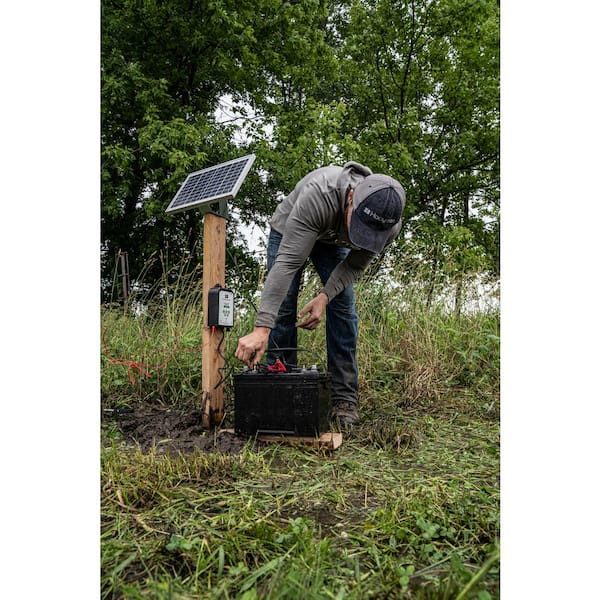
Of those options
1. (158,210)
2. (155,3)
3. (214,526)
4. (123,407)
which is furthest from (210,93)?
(214,526)

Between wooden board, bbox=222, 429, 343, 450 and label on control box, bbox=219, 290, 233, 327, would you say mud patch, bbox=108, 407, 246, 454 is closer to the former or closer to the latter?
wooden board, bbox=222, 429, 343, 450

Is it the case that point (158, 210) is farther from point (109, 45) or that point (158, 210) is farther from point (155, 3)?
point (155, 3)

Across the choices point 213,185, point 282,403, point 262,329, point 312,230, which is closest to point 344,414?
point 282,403

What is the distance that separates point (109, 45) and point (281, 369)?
874cm

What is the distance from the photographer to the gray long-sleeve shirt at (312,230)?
2.42 meters

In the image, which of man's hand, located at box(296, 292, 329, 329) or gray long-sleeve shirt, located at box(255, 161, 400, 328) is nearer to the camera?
gray long-sleeve shirt, located at box(255, 161, 400, 328)

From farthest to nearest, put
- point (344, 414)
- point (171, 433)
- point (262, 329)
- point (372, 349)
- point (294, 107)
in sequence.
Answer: point (294, 107) → point (372, 349) → point (344, 414) → point (171, 433) → point (262, 329)

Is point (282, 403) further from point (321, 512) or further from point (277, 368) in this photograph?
point (321, 512)

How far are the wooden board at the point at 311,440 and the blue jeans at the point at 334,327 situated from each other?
0.44 metres

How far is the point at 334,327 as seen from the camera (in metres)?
2.95

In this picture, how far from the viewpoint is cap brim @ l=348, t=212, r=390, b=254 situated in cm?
235

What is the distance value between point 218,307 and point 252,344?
0.38 meters

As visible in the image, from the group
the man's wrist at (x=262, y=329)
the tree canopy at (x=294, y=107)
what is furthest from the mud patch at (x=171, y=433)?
the tree canopy at (x=294, y=107)

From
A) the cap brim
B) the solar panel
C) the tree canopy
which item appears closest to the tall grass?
the solar panel
